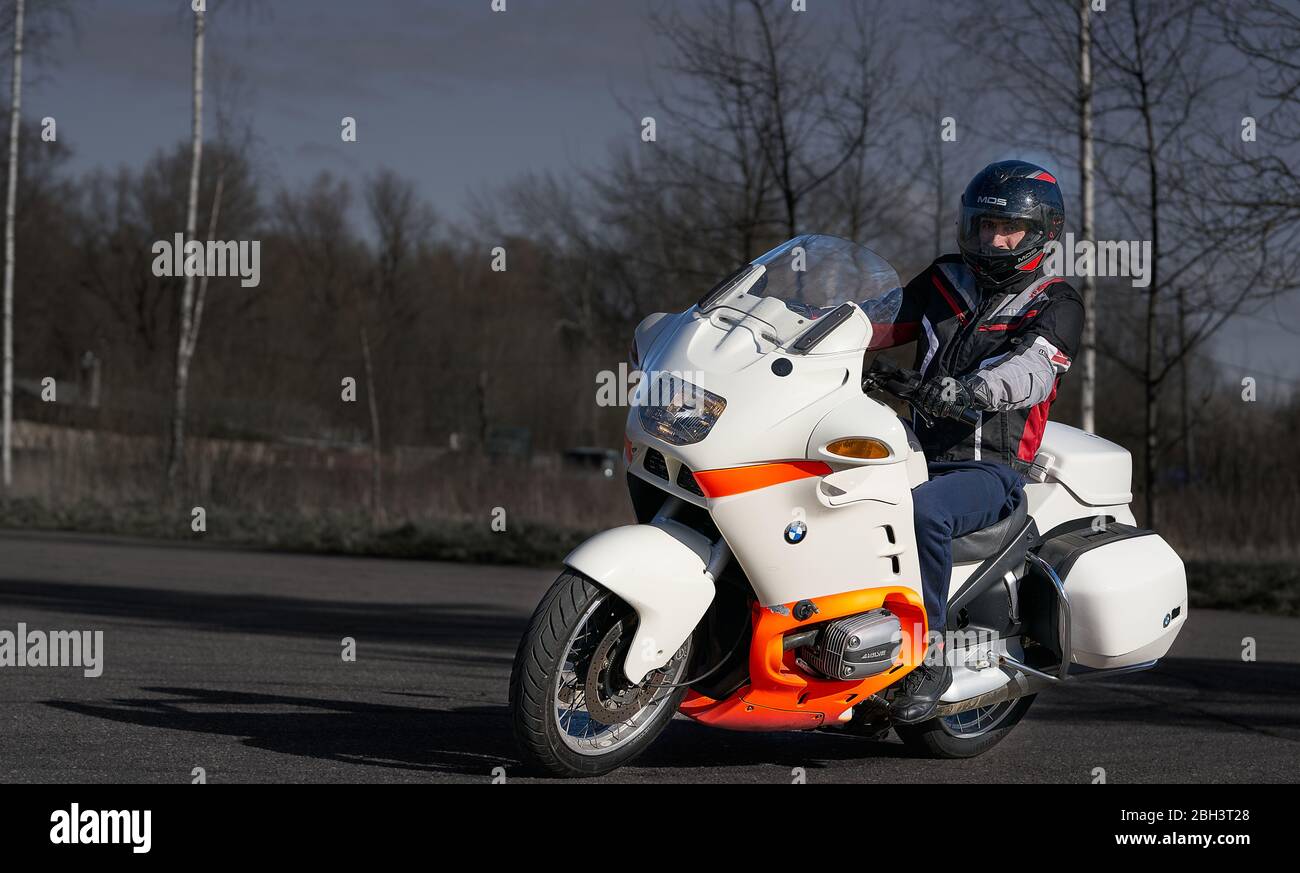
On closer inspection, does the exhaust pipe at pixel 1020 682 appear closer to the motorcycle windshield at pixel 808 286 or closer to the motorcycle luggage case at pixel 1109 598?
the motorcycle luggage case at pixel 1109 598

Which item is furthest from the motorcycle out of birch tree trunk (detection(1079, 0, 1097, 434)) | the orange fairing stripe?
birch tree trunk (detection(1079, 0, 1097, 434))

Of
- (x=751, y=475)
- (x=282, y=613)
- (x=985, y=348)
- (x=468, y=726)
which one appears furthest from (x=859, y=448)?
(x=282, y=613)

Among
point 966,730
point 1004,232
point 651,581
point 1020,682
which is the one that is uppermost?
point 1004,232

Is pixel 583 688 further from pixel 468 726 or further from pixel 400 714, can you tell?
pixel 400 714

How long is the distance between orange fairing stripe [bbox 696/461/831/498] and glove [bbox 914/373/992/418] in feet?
1.62

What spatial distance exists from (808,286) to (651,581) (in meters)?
1.23

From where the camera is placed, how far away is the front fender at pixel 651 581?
4727 mm

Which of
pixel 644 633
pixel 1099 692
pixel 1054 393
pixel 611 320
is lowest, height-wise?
pixel 1099 692

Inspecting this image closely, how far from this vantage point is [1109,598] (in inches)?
224

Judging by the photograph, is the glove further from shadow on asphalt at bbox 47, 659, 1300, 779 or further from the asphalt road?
the asphalt road

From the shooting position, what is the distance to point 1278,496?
17000 mm

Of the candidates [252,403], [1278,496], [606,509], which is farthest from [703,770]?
[252,403]

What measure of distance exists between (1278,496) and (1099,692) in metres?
A: 10.2

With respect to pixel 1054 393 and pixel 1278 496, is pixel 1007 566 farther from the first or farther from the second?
pixel 1278 496
